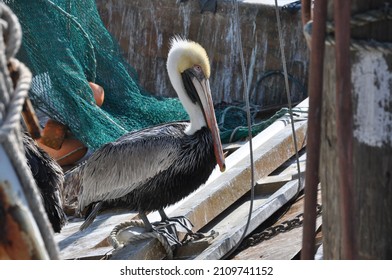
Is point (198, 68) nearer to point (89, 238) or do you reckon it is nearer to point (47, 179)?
point (89, 238)

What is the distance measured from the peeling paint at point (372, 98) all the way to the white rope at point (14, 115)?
767 mm

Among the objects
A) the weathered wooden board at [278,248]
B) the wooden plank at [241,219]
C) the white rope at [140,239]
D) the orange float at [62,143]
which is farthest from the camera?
the orange float at [62,143]

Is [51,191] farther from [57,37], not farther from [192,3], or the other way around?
[192,3]

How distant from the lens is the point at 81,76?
786 cm

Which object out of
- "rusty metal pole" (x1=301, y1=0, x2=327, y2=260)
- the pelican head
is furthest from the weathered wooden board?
"rusty metal pole" (x1=301, y1=0, x2=327, y2=260)

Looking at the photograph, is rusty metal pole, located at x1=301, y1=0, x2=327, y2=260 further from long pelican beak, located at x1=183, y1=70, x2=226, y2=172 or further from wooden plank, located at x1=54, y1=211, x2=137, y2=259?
long pelican beak, located at x1=183, y1=70, x2=226, y2=172

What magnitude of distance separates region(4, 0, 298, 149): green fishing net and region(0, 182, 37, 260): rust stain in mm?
5767

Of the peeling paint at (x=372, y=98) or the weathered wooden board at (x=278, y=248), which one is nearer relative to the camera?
the peeling paint at (x=372, y=98)

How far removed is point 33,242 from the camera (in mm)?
1935

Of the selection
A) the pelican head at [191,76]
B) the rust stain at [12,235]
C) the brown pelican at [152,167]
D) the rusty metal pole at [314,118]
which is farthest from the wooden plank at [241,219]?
the rust stain at [12,235]

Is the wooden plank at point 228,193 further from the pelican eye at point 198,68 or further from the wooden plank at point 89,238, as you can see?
the pelican eye at point 198,68

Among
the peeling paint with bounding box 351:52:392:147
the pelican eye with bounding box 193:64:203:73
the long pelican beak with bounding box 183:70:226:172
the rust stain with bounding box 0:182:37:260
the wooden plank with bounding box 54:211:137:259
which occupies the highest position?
the peeling paint with bounding box 351:52:392:147

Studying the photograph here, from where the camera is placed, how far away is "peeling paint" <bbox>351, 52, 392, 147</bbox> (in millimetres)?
2246

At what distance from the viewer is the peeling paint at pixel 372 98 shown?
7.37 ft
